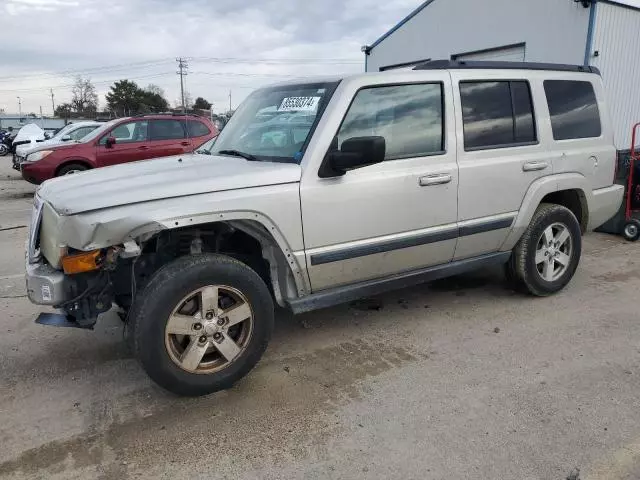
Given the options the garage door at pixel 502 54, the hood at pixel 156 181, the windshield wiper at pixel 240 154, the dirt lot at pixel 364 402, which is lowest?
the dirt lot at pixel 364 402

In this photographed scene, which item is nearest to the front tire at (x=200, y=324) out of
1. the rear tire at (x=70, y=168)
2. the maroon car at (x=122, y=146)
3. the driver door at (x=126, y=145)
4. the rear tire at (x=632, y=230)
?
the rear tire at (x=632, y=230)

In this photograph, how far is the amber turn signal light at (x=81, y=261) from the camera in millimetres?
2854

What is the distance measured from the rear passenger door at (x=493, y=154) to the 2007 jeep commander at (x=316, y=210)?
0.01m

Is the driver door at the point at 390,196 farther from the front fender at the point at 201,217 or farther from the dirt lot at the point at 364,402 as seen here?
the dirt lot at the point at 364,402

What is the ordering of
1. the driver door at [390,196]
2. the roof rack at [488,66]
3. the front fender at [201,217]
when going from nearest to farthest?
the front fender at [201,217] → the driver door at [390,196] → the roof rack at [488,66]

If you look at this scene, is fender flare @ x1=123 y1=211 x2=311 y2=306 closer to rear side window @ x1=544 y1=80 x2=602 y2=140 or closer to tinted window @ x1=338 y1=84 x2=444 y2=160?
tinted window @ x1=338 y1=84 x2=444 y2=160

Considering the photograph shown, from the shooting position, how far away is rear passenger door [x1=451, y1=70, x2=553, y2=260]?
3.98 metres

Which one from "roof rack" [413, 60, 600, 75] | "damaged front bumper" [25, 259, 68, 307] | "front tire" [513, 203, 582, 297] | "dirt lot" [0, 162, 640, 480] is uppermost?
"roof rack" [413, 60, 600, 75]

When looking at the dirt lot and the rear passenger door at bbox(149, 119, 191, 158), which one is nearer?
the dirt lot

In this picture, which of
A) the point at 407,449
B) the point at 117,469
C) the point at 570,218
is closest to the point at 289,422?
the point at 407,449

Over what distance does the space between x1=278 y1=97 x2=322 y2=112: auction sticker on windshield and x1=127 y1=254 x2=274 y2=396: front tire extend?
47.4 inches

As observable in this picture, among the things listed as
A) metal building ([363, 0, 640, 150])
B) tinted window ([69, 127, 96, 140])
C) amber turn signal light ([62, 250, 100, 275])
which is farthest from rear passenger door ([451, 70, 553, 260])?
tinted window ([69, 127, 96, 140])

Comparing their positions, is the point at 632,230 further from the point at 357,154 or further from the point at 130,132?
the point at 130,132

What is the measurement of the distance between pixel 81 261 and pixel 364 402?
1.77 m
